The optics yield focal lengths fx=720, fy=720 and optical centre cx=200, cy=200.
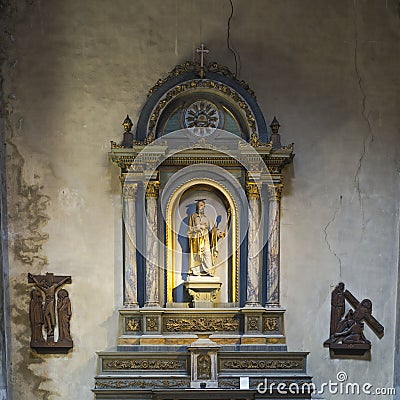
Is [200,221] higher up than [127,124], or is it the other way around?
[127,124]

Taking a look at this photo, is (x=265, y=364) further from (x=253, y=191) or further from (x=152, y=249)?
(x=253, y=191)

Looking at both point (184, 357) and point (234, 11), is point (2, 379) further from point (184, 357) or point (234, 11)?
point (234, 11)

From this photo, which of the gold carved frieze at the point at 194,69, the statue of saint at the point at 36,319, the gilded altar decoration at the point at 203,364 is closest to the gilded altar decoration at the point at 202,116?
the gold carved frieze at the point at 194,69

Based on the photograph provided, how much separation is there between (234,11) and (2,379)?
4996 mm

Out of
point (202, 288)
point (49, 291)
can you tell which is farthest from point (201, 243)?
point (49, 291)

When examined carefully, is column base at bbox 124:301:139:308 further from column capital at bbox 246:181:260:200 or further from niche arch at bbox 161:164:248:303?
column capital at bbox 246:181:260:200

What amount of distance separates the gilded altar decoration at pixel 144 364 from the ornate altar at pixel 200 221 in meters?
0.18

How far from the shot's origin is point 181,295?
8398mm

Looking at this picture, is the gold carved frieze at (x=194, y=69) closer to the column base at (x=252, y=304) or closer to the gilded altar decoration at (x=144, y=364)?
the column base at (x=252, y=304)

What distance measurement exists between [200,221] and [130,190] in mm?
875

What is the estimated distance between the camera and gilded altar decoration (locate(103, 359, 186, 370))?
779cm

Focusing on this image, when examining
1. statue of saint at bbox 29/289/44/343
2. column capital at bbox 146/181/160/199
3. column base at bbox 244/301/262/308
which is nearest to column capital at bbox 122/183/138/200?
column capital at bbox 146/181/160/199

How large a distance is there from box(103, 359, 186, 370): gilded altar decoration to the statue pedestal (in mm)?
730

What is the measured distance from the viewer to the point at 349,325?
8289 millimetres
